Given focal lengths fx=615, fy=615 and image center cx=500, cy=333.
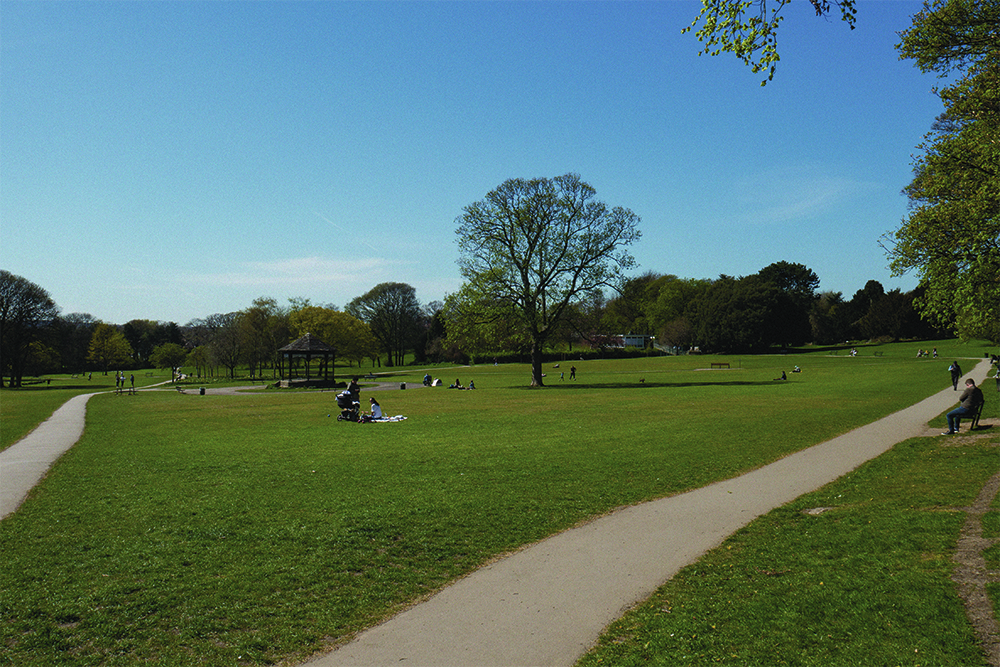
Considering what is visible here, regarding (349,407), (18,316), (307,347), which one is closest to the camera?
(349,407)

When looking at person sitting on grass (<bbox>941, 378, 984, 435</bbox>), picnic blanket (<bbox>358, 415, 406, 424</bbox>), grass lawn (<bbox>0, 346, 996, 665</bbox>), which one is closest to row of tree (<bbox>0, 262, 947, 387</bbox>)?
picnic blanket (<bbox>358, 415, 406, 424</bbox>)

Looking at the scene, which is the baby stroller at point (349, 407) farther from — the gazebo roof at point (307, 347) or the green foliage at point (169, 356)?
the green foliage at point (169, 356)

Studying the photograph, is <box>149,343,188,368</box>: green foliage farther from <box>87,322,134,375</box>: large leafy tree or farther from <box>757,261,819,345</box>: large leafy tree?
<box>757,261,819,345</box>: large leafy tree

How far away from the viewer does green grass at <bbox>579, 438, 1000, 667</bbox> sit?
5152mm

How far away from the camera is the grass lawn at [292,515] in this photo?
5930mm

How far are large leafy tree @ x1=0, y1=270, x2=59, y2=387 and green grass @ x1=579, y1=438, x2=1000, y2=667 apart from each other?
85048 mm

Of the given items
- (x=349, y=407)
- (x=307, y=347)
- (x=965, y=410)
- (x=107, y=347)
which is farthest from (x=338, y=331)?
(x=965, y=410)

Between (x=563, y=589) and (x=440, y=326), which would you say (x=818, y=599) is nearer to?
(x=563, y=589)

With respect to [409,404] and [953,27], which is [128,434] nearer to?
[409,404]

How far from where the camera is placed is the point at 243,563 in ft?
24.8

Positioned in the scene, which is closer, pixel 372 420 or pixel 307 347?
pixel 372 420

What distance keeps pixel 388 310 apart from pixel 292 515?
101556 millimetres

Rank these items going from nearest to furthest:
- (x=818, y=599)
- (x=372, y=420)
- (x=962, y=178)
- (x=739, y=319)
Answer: (x=818, y=599)
(x=962, y=178)
(x=372, y=420)
(x=739, y=319)

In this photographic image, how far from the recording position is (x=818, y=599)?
20.1 feet
